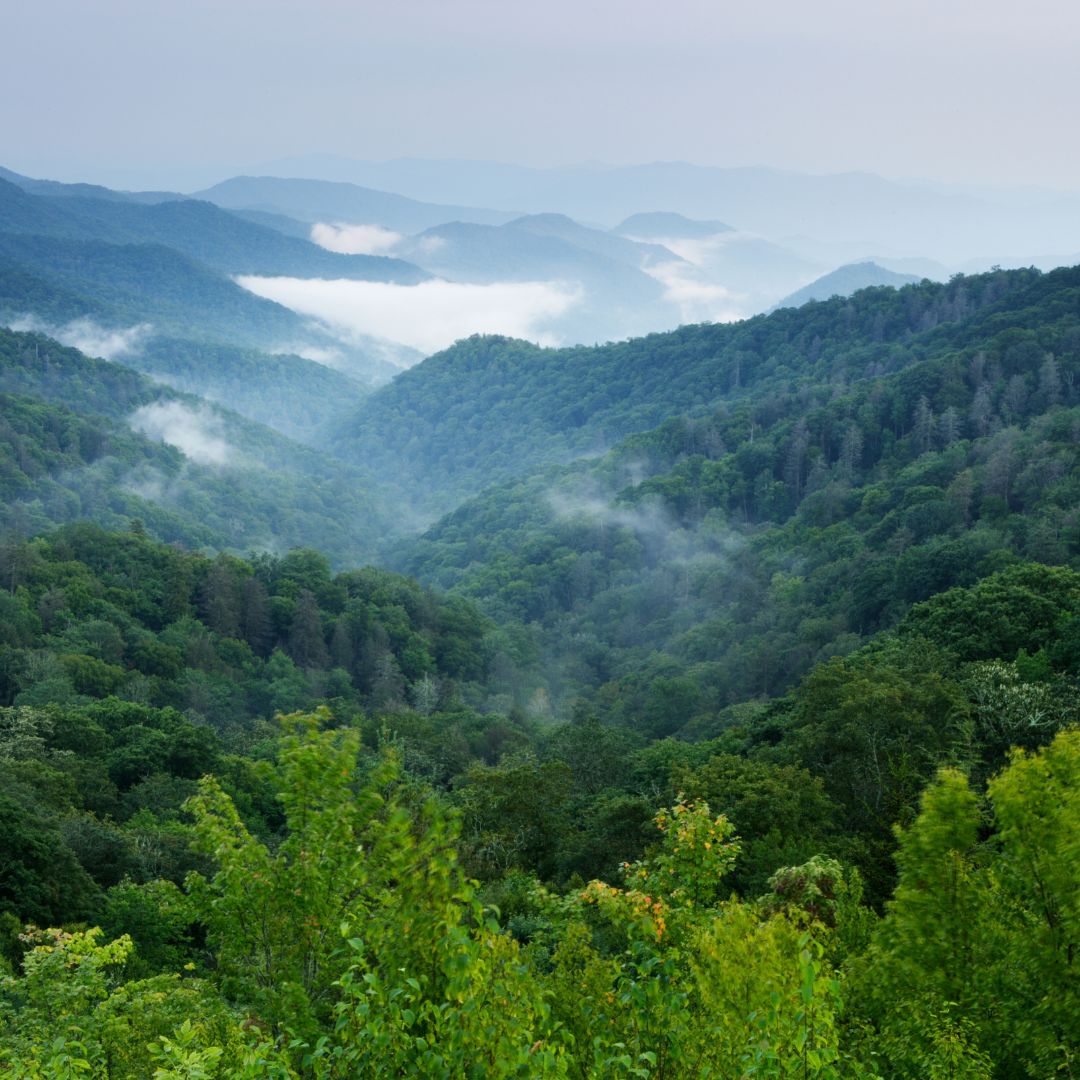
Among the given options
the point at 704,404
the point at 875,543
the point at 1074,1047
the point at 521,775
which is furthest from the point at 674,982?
the point at 704,404

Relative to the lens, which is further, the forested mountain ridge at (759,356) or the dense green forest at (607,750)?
the forested mountain ridge at (759,356)

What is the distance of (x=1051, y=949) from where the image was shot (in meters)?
10.7

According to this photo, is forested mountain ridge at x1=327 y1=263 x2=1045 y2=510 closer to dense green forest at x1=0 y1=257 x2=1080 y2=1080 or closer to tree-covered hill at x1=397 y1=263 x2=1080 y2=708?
dense green forest at x1=0 y1=257 x2=1080 y2=1080

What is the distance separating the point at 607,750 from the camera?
157ft

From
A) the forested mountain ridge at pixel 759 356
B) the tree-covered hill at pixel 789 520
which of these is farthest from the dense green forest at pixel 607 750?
the forested mountain ridge at pixel 759 356

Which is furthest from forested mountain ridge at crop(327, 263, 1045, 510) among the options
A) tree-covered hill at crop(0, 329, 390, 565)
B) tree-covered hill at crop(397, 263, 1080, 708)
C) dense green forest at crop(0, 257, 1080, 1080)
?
tree-covered hill at crop(0, 329, 390, 565)

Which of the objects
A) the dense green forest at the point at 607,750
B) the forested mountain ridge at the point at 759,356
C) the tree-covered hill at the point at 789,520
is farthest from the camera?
the forested mountain ridge at the point at 759,356

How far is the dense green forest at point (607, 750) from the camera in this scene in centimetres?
920

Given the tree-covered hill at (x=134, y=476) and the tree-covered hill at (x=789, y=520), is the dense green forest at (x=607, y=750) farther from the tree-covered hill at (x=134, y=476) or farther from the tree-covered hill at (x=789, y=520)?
the tree-covered hill at (x=134, y=476)

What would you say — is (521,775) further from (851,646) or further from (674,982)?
(851,646)

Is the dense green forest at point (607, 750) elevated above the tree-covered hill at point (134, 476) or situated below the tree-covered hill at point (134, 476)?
below

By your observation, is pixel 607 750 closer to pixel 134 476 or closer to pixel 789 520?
pixel 789 520

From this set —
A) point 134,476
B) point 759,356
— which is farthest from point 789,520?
point 134,476

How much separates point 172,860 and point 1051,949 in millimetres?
30118
